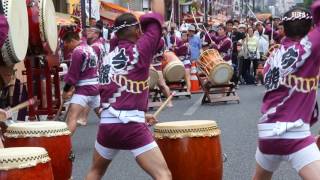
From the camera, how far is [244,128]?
1026 centimetres

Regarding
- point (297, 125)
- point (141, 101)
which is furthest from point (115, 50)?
point (297, 125)

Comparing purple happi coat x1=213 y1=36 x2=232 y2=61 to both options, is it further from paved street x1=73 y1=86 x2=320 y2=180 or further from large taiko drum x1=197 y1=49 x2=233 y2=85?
large taiko drum x1=197 y1=49 x2=233 y2=85

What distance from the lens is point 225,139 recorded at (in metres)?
9.23

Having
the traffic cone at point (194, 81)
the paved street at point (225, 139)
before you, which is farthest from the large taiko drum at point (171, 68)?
the traffic cone at point (194, 81)

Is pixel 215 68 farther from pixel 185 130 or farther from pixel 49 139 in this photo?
pixel 49 139

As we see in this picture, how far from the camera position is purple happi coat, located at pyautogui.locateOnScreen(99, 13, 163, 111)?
4867mm

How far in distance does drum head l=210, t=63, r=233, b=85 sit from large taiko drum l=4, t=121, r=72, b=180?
8742 millimetres

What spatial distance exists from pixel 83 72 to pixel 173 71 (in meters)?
6.99

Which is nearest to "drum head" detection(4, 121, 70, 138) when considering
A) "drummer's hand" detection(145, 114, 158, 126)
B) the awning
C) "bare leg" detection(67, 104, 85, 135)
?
"drummer's hand" detection(145, 114, 158, 126)

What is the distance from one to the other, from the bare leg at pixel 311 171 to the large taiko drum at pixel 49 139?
6.55 feet

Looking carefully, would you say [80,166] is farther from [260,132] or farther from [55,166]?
[260,132]

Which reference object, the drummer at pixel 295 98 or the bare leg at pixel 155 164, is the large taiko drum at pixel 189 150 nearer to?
the bare leg at pixel 155 164

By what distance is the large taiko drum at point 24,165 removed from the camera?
13.0 ft

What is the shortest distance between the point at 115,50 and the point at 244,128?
5511mm
